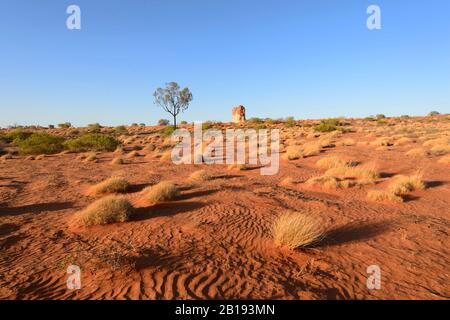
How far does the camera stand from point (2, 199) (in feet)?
30.9

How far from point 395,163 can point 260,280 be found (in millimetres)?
12451

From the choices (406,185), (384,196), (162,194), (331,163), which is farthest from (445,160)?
(162,194)

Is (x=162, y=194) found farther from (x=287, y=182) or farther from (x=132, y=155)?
(x=132, y=155)

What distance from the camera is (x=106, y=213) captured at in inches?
272

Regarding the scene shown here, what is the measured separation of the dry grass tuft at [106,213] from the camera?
22.5 ft

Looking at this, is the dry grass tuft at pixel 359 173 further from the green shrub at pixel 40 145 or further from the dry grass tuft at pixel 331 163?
the green shrub at pixel 40 145

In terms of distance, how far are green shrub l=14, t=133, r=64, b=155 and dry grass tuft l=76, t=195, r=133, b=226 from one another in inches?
718

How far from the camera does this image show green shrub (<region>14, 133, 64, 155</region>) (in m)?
21.9

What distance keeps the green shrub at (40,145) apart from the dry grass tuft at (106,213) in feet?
59.8

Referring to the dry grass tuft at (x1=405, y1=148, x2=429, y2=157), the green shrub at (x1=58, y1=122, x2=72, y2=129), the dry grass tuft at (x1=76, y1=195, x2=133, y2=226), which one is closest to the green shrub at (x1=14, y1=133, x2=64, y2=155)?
the dry grass tuft at (x1=76, y1=195, x2=133, y2=226)

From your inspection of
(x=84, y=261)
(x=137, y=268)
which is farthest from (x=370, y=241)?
(x=84, y=261)

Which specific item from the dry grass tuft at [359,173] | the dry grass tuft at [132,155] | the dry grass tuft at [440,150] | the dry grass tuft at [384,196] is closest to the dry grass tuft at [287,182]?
the dry grass tuft at [359,173]
